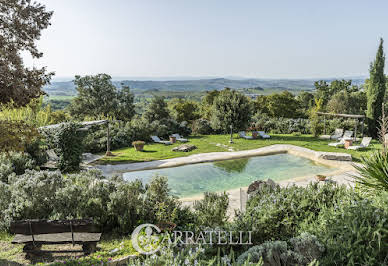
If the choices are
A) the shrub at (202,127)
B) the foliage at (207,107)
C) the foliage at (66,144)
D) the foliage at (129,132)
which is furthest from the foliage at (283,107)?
the foliage at (66,144)

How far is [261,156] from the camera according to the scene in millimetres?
13578

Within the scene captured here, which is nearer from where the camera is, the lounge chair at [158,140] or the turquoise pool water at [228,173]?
the turquoise pool water at [228,173]

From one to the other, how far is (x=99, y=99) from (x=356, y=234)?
3041 centimetres

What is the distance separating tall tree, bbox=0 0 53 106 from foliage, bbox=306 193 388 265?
4.62 m

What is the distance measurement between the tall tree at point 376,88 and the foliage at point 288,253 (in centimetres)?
1774

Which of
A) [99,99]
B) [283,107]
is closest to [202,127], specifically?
[283,107]

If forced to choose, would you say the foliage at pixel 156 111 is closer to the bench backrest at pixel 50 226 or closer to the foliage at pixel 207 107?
the foliage at pixel 207 107

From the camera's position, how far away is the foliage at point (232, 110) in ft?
53.7

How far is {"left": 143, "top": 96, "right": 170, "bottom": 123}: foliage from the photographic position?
62.6ft

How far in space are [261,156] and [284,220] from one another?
9.66 metres

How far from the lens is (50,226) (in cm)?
424

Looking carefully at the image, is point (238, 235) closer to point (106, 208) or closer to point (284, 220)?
point (284, 220)

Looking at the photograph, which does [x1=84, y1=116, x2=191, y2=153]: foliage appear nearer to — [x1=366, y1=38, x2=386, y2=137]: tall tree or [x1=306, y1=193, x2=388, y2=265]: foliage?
[x1=306, y1=193, x2=388, y2=265]: foliage

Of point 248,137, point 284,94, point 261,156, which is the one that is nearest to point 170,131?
point 248,137
